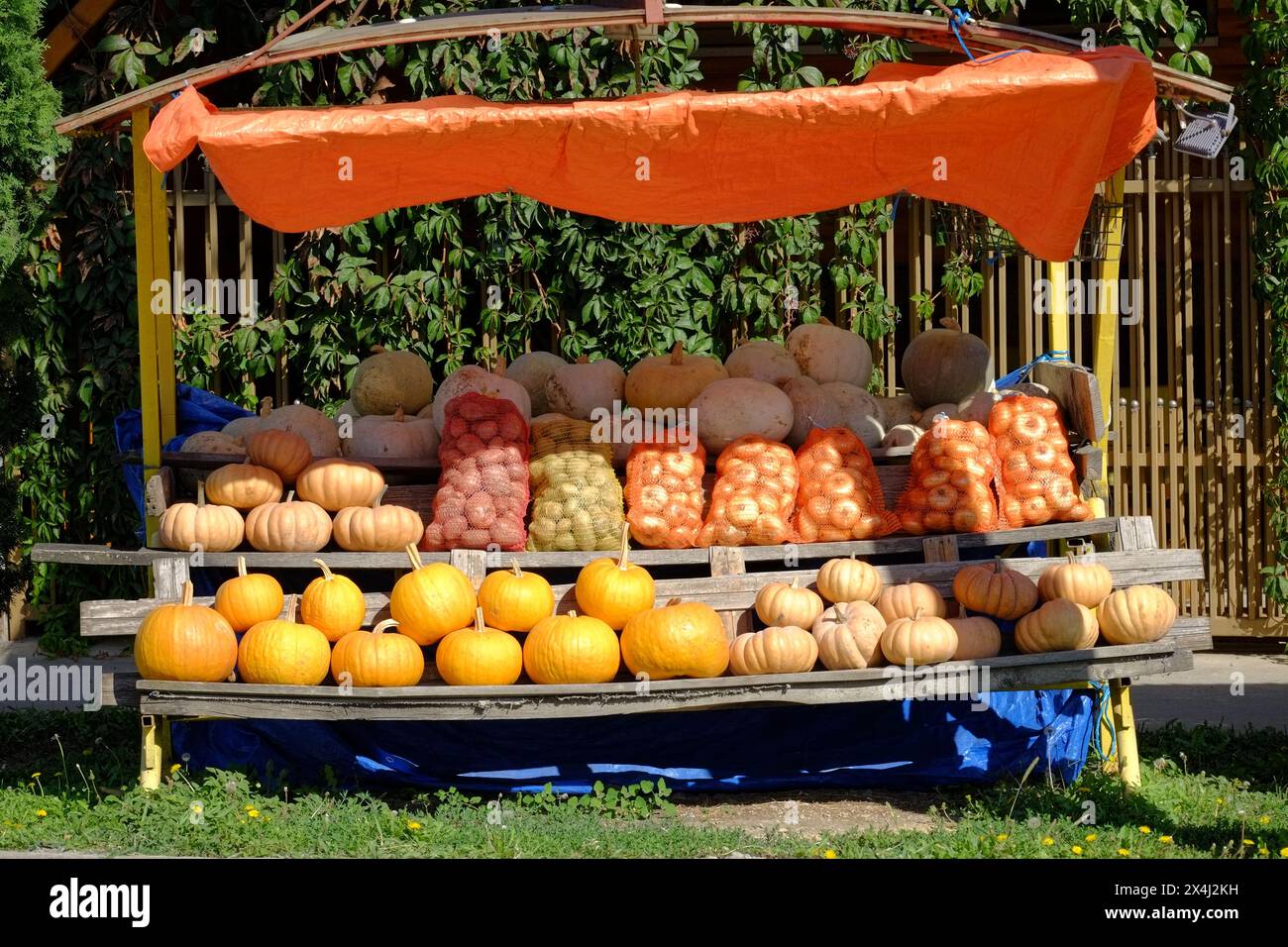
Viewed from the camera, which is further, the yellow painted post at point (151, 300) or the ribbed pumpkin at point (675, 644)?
the yellow painted post at point (151, 300)

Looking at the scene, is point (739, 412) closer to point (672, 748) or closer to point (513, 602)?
point (513, 602)

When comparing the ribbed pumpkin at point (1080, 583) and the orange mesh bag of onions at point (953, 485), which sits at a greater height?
the orange mesh bag of onions at point (953, 485)

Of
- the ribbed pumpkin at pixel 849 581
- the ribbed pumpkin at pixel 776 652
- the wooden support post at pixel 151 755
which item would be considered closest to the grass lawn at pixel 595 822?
the wooden support post at pixel 151 755

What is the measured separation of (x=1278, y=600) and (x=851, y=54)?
4.14 metres

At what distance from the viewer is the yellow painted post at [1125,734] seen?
19.4ft

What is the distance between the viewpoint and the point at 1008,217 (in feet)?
20.6

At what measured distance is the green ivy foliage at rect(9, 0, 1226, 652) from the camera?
8.51 meters

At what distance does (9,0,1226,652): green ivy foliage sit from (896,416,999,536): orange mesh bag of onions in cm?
221

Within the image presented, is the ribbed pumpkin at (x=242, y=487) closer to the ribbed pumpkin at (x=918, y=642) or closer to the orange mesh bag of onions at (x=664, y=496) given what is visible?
the orange mesh bag of onions at (x=664, y=496)

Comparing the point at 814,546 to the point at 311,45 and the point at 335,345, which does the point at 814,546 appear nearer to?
the point at 311,45

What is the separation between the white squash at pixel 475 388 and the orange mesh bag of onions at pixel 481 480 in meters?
0.21

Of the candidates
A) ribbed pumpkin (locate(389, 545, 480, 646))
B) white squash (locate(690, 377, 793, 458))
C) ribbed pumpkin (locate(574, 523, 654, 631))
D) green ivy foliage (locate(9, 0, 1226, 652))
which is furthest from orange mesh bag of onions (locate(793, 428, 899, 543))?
green ivy foliage (locate(9, 0, 1226, 652))

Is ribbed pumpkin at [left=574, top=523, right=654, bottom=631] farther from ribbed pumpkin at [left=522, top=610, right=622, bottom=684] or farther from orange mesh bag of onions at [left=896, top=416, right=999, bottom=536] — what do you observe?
orange mesh bag of onions at [left=896, top=416, right=999, bottom=536]

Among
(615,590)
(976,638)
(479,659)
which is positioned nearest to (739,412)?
(615,590)
